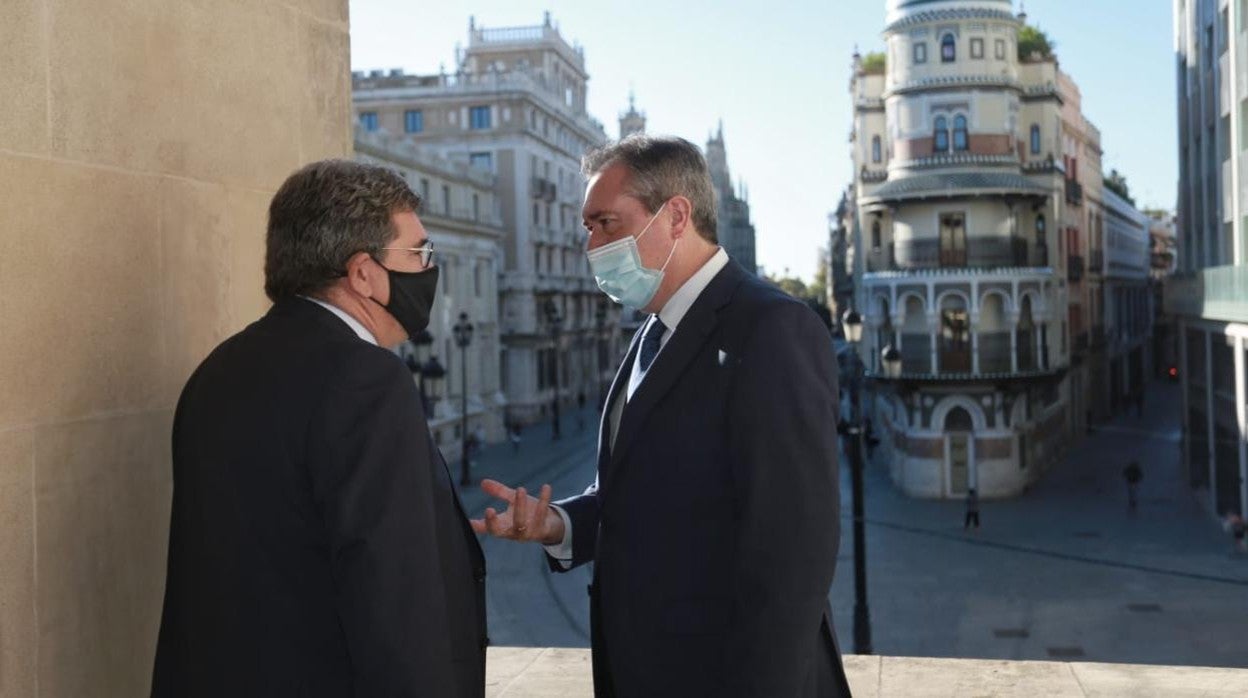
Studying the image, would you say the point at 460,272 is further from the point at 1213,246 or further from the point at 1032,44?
the point at 1213,246

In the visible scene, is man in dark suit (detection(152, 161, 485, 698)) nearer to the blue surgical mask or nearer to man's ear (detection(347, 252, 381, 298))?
man's ear (detection(347, 252, 381, 298))

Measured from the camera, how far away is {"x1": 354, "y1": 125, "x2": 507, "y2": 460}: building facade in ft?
144

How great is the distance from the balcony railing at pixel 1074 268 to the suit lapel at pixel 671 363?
137 ft

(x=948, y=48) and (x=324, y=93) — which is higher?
(x=948, y=48)

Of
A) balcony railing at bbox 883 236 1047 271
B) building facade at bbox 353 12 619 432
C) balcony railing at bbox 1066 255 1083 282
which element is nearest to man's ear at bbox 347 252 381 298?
balcony railing at bbox 883 236 1047 271

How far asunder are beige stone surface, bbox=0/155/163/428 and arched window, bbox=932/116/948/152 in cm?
3468

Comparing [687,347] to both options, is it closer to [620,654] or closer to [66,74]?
[620,654]

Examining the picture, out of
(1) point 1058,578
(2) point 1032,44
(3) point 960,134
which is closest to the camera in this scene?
(1) point 1058,578

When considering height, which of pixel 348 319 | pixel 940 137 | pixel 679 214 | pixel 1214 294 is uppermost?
pixel 940 137

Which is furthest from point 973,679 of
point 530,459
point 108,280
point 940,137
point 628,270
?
point 530,459

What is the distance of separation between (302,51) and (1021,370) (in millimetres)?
33562

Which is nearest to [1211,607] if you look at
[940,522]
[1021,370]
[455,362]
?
[940,522]

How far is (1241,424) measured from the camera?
2484cm

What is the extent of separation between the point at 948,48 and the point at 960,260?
5.79 metres
